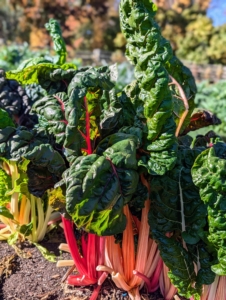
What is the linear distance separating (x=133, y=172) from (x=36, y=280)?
802 mm

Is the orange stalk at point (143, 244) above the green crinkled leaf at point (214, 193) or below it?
below

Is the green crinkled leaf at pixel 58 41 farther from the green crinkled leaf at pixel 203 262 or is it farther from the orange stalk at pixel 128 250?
the green crinkled leaf at pixel 203 262

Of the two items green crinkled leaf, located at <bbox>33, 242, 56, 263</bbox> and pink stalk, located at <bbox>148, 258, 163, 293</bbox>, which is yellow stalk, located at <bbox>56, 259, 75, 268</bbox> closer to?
green crinkled leaf, located at <bbox>33, 242, 56, 263</bbox>

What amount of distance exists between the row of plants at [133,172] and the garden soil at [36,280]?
45 mm

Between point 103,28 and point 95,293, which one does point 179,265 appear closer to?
point 95,293

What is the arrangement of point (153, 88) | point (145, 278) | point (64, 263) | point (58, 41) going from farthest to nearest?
point (58, 41) → point (64, 263) → point (145, 278) → point (153, 88)

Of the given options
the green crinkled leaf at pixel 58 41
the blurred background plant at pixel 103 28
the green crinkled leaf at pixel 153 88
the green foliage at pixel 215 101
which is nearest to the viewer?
the green crinkled leaf at pixel 153 88

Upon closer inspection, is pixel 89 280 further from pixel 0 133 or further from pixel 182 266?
pixel 0 133

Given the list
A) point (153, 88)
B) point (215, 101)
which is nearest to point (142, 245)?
point (153, 88)

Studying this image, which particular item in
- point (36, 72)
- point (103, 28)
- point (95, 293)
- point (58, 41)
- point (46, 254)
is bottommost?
point (95, 293)

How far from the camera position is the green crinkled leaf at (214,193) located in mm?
1223

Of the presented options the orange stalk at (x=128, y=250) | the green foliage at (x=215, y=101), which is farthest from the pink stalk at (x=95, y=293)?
the green foliage at (x=215, y=101)

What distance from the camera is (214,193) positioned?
126cm

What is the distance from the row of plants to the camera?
4.18 feet
